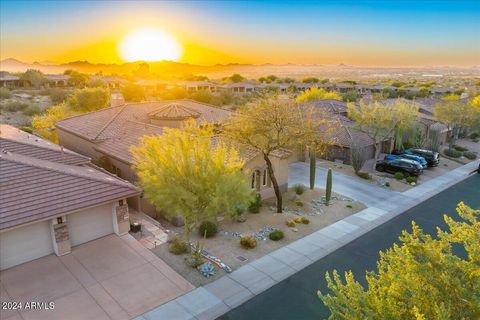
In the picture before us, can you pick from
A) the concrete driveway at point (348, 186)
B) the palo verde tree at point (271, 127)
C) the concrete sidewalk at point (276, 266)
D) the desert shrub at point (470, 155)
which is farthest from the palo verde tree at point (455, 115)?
the palo verde tree at point (271, 127)

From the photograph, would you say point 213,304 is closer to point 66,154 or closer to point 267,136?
point 267,136

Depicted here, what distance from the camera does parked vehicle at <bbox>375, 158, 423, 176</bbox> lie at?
97.6 ft

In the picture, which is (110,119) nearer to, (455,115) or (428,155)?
(428,155)

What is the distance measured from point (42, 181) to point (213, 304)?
10.3m

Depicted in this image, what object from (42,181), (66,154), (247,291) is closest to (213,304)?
(247,291)

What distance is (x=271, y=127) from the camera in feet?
65.5

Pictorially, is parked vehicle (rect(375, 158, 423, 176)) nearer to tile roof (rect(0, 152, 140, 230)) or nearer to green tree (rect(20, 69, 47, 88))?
tile roof (rect(0, 152, 140, 230))

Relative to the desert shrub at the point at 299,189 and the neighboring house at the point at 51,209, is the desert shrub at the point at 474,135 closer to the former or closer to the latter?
the desert shrub at the point at 299,189

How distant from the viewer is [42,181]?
53.2 ft

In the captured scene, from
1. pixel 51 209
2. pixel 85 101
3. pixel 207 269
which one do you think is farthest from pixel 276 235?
pixel 85 101

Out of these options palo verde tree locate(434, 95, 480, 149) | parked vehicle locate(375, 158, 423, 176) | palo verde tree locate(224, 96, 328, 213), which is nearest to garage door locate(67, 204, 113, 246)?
palo verde tree locate(224, 96, 328, 213)

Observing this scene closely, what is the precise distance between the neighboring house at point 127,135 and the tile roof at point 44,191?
4.69 meters

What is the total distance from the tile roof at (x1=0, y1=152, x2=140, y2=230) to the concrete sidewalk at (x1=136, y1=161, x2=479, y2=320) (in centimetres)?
654

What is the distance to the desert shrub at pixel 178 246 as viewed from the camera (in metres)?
16.6
